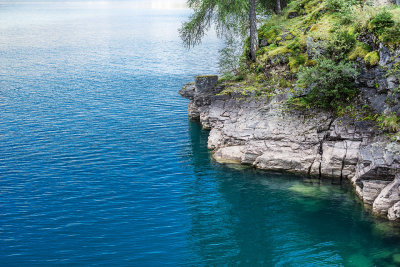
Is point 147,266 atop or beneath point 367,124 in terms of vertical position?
beneath

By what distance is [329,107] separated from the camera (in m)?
34.3

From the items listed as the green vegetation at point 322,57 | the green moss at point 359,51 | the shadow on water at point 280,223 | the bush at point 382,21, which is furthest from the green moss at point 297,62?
the shadow on water at point 280,223

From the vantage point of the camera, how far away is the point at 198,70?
230ft

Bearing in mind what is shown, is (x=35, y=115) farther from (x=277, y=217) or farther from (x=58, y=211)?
(x=277, y=217)

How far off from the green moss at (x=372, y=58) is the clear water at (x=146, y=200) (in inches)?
389

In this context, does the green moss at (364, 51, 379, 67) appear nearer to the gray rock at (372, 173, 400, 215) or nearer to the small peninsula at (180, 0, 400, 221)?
the small peninsula at (180, 0, 400, 221)

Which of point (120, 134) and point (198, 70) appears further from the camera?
point (198, 70)

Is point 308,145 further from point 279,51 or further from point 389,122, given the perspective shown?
point 279,51

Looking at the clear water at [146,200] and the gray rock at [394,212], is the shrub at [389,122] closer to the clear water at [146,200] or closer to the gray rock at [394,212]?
the clear water at [146,200]

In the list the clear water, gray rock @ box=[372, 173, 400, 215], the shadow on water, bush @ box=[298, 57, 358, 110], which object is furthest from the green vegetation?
the shadow on water

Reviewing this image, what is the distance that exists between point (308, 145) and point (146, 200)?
13.4 m

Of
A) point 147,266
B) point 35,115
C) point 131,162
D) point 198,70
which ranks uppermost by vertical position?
point 198,70

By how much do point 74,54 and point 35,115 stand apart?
3975cm

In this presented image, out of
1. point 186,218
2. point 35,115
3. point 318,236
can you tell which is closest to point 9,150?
point 35,115
